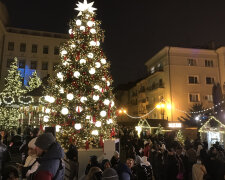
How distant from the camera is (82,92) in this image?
1303 centimetres

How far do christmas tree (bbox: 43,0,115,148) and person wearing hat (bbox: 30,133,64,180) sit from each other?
8909 millimetres

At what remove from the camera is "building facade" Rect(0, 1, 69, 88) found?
43594 millimetres

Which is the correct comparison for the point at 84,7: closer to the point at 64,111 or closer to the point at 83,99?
the point at 83,99

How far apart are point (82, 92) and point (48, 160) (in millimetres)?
10134

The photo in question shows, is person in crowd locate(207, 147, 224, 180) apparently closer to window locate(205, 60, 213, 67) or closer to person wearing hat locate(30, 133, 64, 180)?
person wearing hat locate(30, 133, 64, 180)

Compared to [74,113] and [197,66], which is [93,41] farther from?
[197,66]

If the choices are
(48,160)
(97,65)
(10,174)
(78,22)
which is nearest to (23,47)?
(78,22)

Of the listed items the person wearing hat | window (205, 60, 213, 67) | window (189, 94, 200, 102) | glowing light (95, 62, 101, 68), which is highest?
window (205, 60, 213, 67)

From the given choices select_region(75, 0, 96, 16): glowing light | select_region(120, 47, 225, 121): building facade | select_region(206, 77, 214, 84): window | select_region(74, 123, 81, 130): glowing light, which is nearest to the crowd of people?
select_region(74, 123, 81, 130): glowing light

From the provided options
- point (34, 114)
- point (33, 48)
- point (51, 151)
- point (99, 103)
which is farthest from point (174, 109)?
point (51, 151)

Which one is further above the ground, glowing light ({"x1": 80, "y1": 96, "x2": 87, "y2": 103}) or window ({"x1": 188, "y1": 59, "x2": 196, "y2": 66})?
window ({"x1": 188, "y1": 59, "x2": 196, "y2": 66})

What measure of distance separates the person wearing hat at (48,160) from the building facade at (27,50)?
42.9 meters

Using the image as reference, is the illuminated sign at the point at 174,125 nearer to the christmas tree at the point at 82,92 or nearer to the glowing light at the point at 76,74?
the christmas tree at the point at 82,92

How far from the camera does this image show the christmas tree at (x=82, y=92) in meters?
12.6
